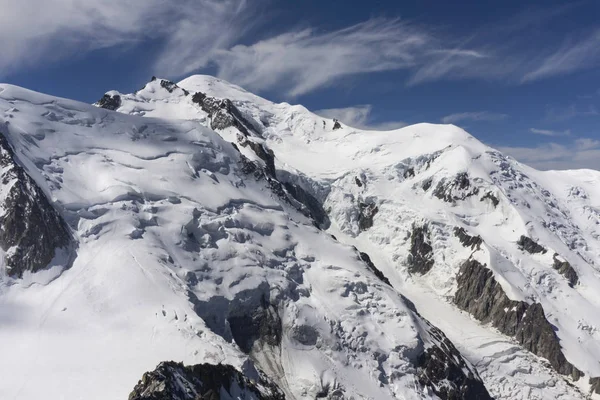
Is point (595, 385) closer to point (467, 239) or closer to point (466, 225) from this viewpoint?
point (467, 239)

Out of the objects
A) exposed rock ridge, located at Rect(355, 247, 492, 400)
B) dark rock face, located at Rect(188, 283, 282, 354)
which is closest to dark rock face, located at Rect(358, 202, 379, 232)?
exposed rock ridge, located at Rect(355, 247, 492, 400)

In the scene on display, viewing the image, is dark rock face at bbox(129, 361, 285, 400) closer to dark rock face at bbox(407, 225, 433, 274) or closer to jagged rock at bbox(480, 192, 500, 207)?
dark rock face at bbox(407, 225, 433, 274)

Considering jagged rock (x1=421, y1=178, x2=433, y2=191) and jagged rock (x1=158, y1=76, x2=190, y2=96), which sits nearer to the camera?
jagged rock (x1=421, y1=178, x2=433, y2=191)

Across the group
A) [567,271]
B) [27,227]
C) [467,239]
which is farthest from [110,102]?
[567,271]

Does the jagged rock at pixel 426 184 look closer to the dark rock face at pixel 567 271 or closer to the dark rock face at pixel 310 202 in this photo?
the dark rock face at pixel 310 202

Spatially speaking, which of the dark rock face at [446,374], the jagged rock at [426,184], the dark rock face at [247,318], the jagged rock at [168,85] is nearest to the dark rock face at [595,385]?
the dark rock face at [446,374]
